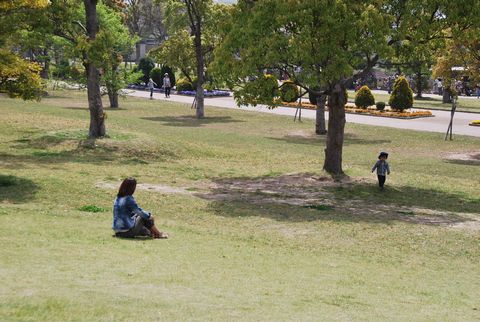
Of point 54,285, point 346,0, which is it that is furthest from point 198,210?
point 54,285

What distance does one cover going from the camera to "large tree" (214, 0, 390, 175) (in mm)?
17609

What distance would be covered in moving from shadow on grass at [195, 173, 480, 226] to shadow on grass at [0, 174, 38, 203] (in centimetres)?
398

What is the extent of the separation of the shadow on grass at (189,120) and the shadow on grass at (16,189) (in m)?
19.1

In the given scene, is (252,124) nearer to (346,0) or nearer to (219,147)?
(219,147)

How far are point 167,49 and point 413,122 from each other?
15555mm

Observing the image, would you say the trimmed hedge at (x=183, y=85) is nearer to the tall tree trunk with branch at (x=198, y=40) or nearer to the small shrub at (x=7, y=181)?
the tall tree trunk with branch at (x=198, y=40)

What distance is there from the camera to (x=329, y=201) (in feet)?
58.0

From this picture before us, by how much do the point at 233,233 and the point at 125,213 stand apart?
263 cm

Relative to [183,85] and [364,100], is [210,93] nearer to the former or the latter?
[183,85]

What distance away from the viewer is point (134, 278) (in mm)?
8805

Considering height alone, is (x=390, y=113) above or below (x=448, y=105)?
above

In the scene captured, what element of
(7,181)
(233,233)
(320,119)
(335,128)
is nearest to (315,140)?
(320,119)

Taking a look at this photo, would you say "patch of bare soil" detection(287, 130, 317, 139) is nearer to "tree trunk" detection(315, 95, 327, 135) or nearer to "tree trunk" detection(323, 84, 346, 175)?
"tree trunk" detection(315, 95, 327, 135)

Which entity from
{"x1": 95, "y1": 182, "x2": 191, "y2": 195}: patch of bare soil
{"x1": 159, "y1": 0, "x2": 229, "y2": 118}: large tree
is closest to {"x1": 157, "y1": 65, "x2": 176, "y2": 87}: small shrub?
{"x1": 159, "y1": 0, "x2": 229, "y2": 118}: large tree
